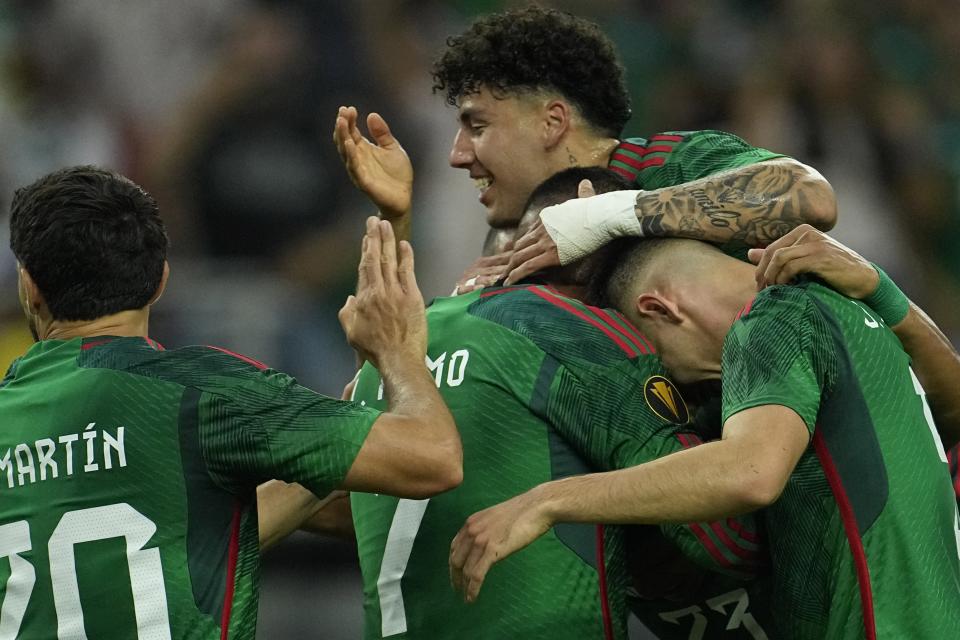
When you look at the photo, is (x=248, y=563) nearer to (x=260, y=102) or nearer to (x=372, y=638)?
(x=372, y=638)

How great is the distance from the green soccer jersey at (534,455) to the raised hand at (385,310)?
0.84 feet

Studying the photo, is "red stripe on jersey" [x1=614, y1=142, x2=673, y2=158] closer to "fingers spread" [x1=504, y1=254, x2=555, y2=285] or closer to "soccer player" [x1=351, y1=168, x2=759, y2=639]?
"fingers spread" [x1=504, y1=254, x2=555, y2=285]

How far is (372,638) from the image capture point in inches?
143

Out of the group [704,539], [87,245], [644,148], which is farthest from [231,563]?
[644,148]

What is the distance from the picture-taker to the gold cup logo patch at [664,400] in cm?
339

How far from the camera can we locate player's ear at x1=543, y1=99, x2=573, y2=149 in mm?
4859

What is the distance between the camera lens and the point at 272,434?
3.05m

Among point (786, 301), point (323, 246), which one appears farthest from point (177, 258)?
point (786, 301)

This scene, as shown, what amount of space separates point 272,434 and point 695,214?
4.86ft

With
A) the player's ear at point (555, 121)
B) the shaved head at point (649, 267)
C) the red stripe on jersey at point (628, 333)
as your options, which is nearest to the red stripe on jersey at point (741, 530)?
the red stripe on jersey at point (628, 333)

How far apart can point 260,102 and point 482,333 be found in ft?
16.2

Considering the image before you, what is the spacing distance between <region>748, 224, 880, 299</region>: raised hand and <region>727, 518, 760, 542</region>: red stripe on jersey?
1.90 feet

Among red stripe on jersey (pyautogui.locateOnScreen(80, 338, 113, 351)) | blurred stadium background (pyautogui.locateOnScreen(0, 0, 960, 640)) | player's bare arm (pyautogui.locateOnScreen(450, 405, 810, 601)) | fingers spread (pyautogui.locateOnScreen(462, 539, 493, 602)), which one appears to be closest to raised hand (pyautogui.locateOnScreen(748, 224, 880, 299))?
player's bare arm (pyautogui.locateOnScreen(450, 405, 810, 601))

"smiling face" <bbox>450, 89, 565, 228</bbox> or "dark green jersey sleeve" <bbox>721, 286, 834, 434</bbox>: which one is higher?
"smiling face" <bbox>450, 89, 565, 228</bbox>
